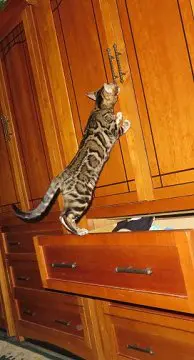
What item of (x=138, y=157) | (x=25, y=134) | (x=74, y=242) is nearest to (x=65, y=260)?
(x=74, y=242)

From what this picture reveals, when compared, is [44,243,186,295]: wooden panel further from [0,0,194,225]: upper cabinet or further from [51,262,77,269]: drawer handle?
[0,0,194,225]: upper cabinet

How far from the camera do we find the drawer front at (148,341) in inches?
58.9

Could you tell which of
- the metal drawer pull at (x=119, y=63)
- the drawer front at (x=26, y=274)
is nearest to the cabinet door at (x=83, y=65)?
the metal drawer pull at (x=119, y=63)

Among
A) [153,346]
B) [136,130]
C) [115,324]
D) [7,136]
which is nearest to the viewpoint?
[136,130]

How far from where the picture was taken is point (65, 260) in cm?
151

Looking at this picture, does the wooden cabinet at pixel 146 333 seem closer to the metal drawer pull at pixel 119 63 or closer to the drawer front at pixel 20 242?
the drawer front at pixel 20 242

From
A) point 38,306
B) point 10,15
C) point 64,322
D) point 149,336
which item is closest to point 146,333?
point 149,336

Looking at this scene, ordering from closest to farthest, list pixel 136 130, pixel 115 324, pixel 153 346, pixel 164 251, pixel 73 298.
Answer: pixel 164 251 < pixel 136 130 < pixel 153 346 < pixel 115 324 < pixel 73 298

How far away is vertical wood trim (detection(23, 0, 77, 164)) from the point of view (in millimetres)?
1799

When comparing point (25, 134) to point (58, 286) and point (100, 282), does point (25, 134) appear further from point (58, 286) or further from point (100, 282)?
point (100, 282)

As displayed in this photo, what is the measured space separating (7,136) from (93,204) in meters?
0.83

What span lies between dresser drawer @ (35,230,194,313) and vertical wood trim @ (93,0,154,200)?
0.33 metres

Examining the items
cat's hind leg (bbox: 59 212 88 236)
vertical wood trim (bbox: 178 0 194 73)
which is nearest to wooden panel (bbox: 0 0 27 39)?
vertical wood trim (bbox: 178 0 194 73)

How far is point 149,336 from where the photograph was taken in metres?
1.64
